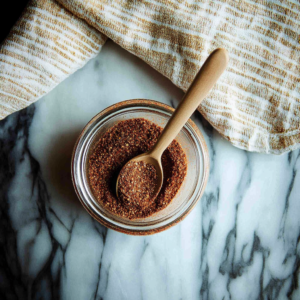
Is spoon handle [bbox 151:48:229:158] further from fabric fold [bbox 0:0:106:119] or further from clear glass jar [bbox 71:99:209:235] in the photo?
fabric fold [bbox 0:0:106:119]

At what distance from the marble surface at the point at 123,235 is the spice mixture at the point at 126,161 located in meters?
0.10

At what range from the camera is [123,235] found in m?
0.69

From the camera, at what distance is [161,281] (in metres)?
0.70

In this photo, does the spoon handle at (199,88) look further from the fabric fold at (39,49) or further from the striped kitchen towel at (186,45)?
Answer: the fabric fold at (39,49)

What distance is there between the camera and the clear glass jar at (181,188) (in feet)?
1.96

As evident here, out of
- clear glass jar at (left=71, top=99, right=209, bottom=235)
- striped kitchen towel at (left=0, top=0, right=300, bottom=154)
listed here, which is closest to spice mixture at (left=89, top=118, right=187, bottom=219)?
clear glass jar at (left=71, top=99, right=209, bottom=235)

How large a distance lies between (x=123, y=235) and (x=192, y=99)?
0.41 m

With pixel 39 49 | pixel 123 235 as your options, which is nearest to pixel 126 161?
pixel 123 235

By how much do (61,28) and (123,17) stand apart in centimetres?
14

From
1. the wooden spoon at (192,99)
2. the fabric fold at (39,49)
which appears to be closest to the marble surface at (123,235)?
the fabric fold at (39,49)

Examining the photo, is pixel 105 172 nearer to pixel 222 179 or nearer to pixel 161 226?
pixel 161 226

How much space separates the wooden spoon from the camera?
16.9 inches

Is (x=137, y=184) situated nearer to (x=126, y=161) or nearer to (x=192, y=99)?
(x=126, y=161)

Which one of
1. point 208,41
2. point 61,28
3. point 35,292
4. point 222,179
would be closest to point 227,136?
point 222,179
